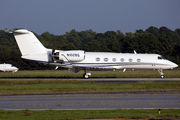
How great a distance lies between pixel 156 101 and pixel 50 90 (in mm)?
9422

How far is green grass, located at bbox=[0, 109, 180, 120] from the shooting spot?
1144cm

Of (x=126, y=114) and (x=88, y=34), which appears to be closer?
(x=126, y=114)

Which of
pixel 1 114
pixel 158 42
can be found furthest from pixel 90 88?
pixel 158 42

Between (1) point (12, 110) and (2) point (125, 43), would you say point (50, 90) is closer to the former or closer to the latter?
(1) point (12, 110)

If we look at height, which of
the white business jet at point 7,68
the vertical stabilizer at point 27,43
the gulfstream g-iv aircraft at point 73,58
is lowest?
the white business jet at point 7,68

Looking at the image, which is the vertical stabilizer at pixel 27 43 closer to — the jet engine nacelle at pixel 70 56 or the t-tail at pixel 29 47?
the t-tail at pixel 29 47

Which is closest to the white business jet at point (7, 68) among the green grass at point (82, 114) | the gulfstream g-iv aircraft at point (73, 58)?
the gulfstream g-iv aircraft at point (73, 58)

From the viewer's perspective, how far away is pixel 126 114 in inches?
468

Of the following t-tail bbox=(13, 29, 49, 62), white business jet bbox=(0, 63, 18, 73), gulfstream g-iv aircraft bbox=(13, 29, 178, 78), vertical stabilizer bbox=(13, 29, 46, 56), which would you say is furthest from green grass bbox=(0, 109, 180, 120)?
white business jet bbox=(0, 63, 18, 73)

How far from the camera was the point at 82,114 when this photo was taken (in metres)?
12.0

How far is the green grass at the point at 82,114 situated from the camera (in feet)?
37.5

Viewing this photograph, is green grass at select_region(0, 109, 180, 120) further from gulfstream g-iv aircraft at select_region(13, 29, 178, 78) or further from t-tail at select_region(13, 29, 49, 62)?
t-tail at select_region(13, 29, 49, 62)

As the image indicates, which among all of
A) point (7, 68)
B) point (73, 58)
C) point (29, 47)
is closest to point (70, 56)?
point (73, 58)

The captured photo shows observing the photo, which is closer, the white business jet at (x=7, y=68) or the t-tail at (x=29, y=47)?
the t-tail at (x=29, y=47)
